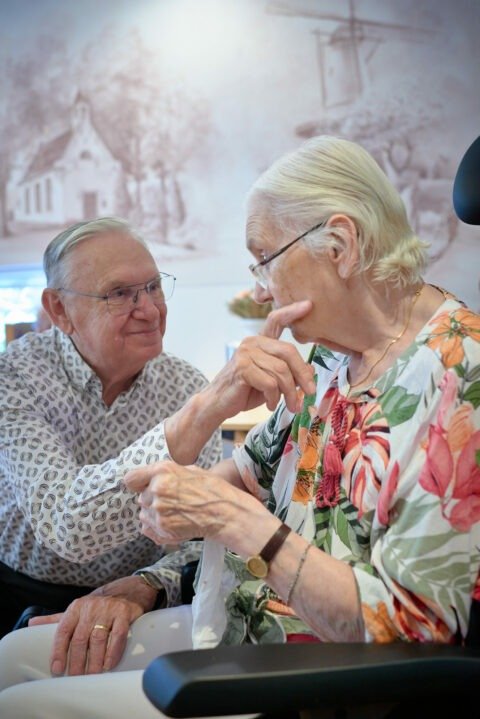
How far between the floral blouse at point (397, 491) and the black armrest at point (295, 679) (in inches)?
4.4

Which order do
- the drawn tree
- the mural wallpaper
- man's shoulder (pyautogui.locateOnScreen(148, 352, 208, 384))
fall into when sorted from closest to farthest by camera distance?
man's shoulder (pyautogui.locateOnScreen(148, 352, 208, 384)) < the mural wallpaper < the drawn tree

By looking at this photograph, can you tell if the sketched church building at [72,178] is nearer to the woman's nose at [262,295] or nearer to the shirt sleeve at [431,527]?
the woman's nose at [262,295]

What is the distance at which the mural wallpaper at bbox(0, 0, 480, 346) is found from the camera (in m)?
3.87

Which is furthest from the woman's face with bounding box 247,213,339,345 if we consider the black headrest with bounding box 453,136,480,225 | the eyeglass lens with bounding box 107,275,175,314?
the eyeglass lens with bounding box 107,275,175,314

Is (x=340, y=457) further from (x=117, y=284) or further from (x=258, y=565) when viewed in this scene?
(x=117, y=284)

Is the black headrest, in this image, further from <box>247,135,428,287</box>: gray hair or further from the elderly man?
the elderly man

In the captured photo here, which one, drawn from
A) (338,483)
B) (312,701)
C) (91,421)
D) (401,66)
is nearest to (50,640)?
(91,421)

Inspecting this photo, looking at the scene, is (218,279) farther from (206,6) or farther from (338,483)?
(338,483)

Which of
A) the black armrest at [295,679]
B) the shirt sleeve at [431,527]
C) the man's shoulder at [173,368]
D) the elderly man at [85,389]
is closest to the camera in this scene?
the black armrest at [295,679]

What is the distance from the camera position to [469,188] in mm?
1377

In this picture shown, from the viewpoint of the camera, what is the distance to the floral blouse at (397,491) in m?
1.13

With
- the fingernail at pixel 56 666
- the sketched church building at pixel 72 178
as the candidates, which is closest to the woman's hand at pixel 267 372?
the fingernail at pixel 56 666

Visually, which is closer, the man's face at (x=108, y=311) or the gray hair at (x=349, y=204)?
the gray hair at (x=349, y=204)

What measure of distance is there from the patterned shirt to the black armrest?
559mm
